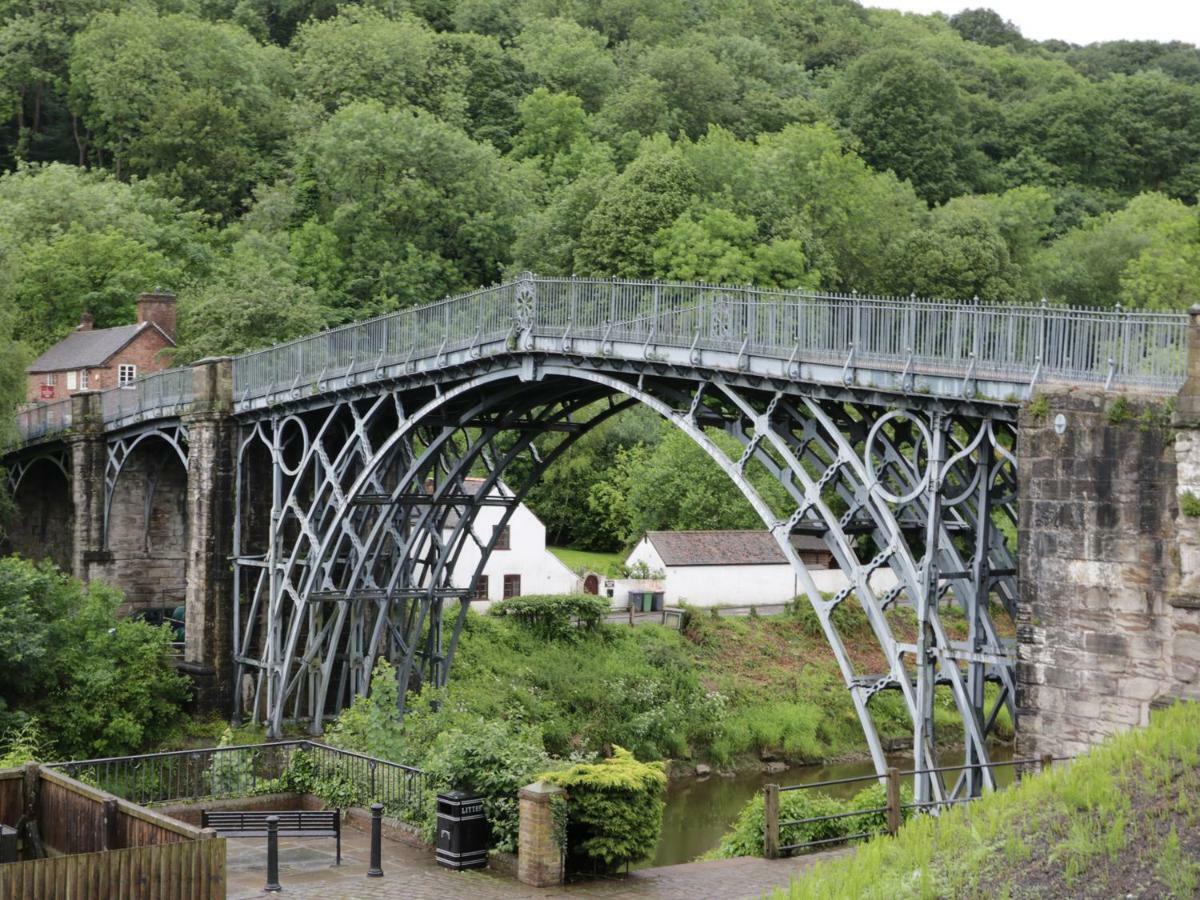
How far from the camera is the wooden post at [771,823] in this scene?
64.8 ft

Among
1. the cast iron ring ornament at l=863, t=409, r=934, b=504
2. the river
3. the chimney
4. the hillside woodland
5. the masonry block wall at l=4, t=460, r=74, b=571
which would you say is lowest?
the river

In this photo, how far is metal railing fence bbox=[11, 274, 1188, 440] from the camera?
74.0 feet

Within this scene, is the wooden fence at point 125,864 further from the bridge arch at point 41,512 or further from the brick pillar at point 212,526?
the bridge arch at point 41,512

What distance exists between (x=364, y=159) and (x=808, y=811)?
191 ft

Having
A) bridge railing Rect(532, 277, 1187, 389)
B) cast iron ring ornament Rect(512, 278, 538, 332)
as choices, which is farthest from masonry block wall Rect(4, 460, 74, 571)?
bridge railing Rect(532, 277, 1187, 389)

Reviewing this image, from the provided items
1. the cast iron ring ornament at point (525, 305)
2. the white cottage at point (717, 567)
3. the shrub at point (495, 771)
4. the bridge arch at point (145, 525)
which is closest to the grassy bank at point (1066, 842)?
the shrub at point (495, 771)

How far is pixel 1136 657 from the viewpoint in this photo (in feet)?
68.0

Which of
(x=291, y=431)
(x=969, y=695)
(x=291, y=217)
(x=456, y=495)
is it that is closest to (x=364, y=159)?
(x=291, y=217)

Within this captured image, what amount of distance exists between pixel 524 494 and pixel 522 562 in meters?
23.0

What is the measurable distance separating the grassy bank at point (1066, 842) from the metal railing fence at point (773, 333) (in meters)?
A: 7.15

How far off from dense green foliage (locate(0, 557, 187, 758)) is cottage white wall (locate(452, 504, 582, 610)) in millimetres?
17157

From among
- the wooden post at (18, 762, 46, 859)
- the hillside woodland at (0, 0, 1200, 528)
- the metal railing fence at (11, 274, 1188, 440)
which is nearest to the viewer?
the wooden post at (18, 762, 46, 859)

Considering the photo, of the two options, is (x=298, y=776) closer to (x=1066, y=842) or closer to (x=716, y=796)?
A: (x=1066, y=842)

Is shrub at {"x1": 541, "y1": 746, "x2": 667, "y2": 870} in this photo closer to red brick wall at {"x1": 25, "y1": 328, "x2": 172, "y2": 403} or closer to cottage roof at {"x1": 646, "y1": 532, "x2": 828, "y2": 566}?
cottage roof at {"x1": 646, "y1": 532, "x2": 828, "y2": 566}
